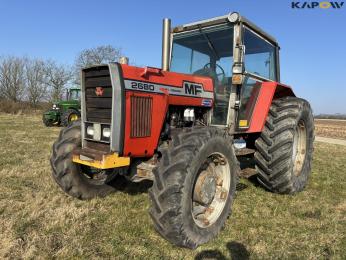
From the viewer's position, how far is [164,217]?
3.17 metres

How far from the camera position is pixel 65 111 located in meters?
17.5

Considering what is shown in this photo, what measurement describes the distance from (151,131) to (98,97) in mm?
714

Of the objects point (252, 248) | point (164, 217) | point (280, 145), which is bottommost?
point (252, 248)

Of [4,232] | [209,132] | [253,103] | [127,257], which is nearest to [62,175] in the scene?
[4,232]

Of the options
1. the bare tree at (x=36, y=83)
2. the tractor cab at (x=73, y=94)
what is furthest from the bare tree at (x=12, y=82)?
the tractor cab at (x=73, y=94)

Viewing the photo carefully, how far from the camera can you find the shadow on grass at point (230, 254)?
3221mm

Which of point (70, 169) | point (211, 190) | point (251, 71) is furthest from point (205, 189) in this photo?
point (251, 71)

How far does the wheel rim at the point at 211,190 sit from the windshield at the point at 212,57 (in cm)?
83

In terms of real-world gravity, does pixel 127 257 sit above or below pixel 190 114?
below

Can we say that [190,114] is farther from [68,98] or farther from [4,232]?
[68,98]

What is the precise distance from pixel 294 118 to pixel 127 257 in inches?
129

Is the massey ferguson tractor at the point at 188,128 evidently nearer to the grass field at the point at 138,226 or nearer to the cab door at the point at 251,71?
the cab door at the point at 251,71

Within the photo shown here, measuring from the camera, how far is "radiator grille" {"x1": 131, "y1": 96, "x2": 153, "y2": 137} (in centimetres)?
354

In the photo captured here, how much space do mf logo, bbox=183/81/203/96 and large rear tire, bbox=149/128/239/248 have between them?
25.1 inches
